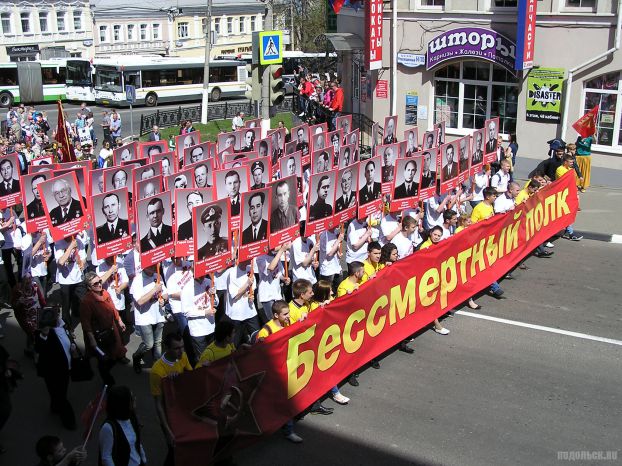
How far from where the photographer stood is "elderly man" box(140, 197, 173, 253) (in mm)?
8906

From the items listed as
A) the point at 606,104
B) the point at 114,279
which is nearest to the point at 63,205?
the point at 114,279

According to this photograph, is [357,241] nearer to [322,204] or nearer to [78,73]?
[322,204]

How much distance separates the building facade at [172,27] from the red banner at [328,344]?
4830cm

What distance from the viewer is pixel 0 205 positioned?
37.1ft

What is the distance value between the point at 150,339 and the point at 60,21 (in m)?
48.7

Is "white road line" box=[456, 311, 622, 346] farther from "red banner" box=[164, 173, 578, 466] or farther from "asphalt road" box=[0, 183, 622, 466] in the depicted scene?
"red banner" box=[164, 173, 578, 466]

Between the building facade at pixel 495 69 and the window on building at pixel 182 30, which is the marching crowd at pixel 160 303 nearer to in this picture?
the building facade at pixel 495 69

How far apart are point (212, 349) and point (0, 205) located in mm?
5915

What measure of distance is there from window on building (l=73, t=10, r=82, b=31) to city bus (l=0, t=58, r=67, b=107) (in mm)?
13704

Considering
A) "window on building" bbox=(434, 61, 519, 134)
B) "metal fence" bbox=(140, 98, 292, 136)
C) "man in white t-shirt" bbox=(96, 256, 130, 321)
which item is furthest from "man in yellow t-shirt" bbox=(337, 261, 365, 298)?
"metal fence" bbox=(140, 98, 292, 136)

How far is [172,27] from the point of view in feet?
189

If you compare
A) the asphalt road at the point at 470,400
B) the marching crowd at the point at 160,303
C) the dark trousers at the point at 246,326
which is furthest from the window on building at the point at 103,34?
the dark trousers at the point at 246,326

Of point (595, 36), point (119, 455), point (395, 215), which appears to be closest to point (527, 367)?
point (395, 215)

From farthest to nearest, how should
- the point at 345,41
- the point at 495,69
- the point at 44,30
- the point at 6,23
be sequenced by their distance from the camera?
the point at 44,30 < the point at 6,23 < the point at 345,41 < the point at 495,69
